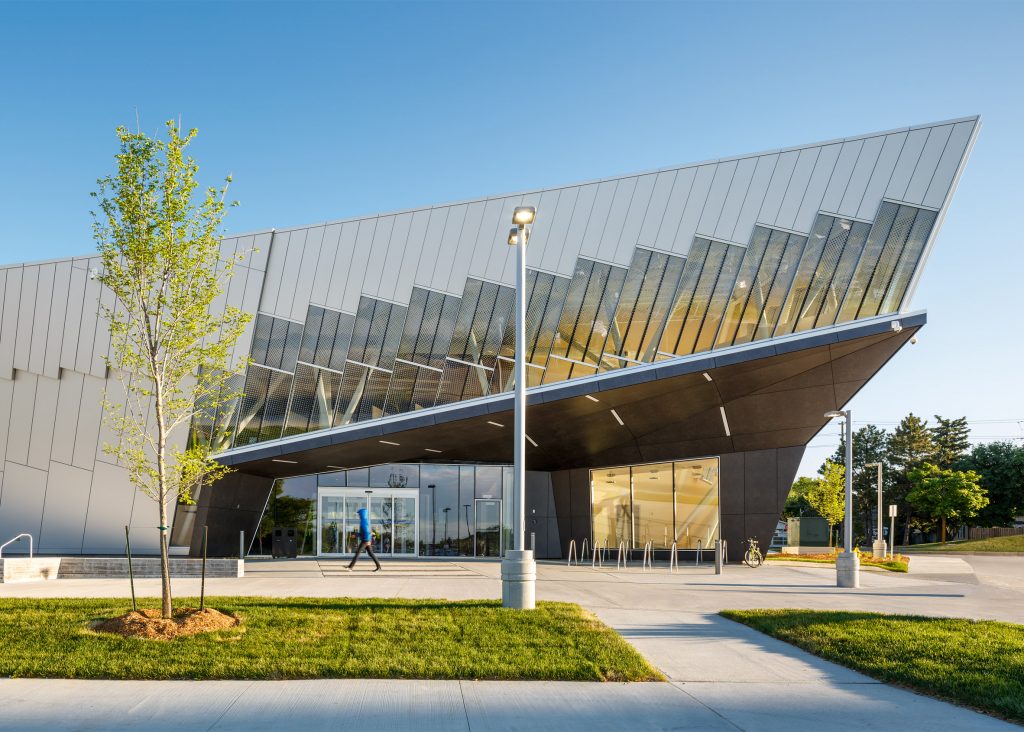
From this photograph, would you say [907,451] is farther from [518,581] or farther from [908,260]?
[518,581]

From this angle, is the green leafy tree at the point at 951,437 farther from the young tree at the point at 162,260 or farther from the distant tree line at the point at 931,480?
the young tree at the point at 162,260

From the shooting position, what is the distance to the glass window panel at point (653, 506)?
105 ft

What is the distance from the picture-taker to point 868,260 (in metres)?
23.5

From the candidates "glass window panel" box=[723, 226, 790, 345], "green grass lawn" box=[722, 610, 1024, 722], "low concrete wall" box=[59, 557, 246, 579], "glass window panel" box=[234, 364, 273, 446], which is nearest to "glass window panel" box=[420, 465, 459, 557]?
"glass window panel" box=[234, 364, 273, 446]

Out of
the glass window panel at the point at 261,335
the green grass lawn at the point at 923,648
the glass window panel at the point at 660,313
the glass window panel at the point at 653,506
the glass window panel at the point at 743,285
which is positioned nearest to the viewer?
the green grass lawn at the point at 923,648

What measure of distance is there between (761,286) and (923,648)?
48.9 feet

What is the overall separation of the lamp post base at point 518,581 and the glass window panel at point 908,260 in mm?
15358

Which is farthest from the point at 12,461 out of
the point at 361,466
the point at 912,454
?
the point at 912,454

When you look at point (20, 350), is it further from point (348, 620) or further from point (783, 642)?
point (783, 642)

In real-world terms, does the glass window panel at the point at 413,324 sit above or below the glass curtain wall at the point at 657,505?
above

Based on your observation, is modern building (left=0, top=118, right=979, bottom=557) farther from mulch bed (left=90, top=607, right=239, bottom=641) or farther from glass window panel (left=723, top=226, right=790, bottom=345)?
mulch bed (left=90, top=607, right=239, bottom=641)

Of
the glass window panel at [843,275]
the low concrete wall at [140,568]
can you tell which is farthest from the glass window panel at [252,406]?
the glass window panel at [843,275]

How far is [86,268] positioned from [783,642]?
23.5 meters

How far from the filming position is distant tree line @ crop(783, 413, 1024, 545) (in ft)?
245
